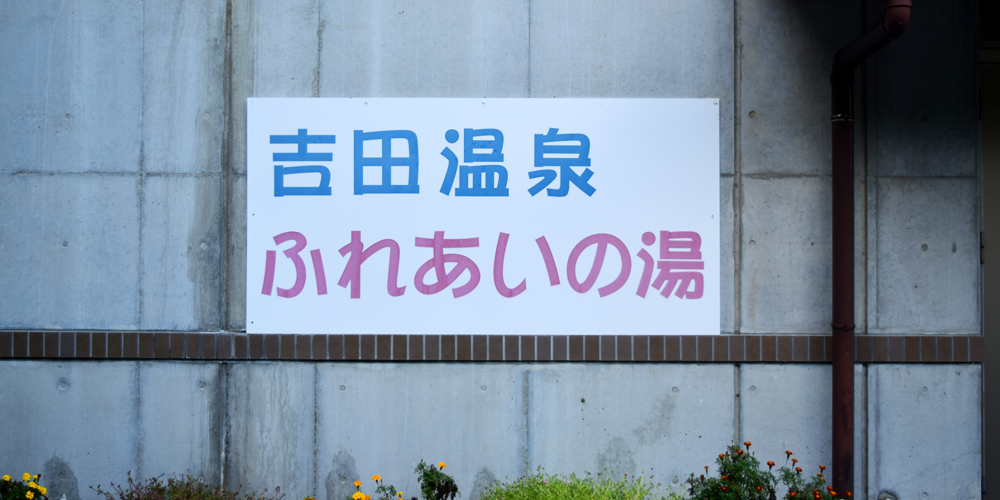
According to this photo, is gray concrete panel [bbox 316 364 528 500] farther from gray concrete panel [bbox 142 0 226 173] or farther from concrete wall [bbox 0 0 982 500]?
gray concrete panel [bbox 142 0 226 173]

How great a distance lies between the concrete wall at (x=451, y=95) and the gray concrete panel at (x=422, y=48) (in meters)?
0.02

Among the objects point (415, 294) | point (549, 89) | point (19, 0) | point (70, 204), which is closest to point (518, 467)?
point (415, 294)

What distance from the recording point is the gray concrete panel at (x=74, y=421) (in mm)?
4344

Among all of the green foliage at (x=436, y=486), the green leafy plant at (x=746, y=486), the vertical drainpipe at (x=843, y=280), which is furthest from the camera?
the vertical drainpipe at (x=843, y=280)

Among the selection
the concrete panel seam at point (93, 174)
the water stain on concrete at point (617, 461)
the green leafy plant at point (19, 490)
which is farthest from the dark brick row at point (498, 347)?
the concrete panel seam at point (93, 174)

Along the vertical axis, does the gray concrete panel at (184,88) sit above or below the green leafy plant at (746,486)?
above

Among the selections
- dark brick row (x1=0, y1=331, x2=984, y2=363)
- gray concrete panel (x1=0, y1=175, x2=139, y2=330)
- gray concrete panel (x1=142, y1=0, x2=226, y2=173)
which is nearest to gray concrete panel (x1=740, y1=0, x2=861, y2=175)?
dark brick row (x1=0, y1=331, x2=984, y2=363)

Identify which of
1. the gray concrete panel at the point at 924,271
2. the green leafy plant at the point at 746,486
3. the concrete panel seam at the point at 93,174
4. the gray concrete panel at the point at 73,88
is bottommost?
the green leafy plant at the point at 746,486

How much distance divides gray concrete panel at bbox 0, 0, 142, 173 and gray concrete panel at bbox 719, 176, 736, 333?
4212 mm

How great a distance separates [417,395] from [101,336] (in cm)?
227

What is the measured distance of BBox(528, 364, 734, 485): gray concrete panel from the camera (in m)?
4.34

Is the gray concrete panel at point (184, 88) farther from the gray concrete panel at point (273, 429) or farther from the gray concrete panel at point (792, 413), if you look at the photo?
the gray concrete panel at point (792, 413)

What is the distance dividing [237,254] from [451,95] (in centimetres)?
190

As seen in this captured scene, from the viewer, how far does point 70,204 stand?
4.39 metres
